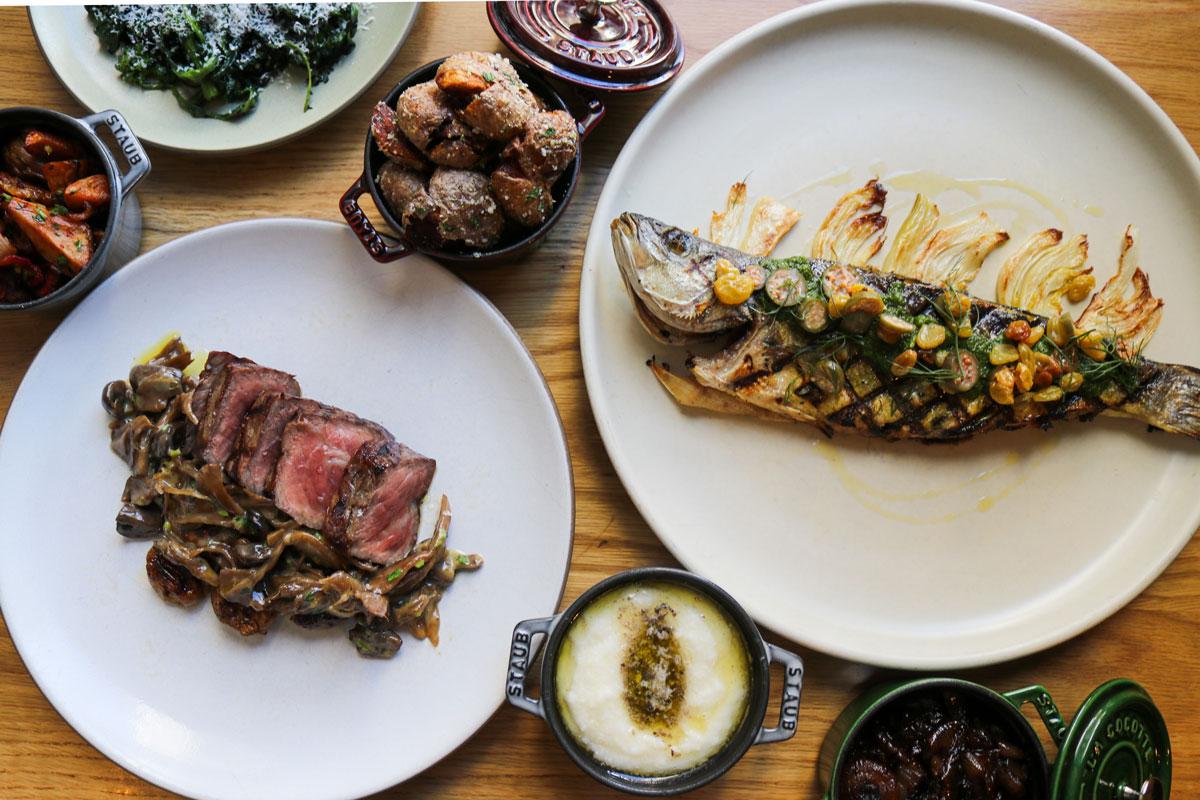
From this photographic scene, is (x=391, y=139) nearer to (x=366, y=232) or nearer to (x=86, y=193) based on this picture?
(x=366, y=232)

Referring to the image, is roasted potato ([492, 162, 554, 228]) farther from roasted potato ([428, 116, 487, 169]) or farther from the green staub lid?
the green staub lid

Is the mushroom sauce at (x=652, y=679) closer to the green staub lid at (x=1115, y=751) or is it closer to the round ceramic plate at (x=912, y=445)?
the round ceramic plate at (x=912, y=445)

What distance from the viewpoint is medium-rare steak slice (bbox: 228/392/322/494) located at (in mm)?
2393

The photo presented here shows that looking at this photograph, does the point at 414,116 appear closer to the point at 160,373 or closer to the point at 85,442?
the point at 160,373

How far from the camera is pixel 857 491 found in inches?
101

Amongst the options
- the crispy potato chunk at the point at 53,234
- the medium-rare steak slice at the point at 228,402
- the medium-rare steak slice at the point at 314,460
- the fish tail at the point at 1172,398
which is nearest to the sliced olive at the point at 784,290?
the fish tail at the point at 1172,398

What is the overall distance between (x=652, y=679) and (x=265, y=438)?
1203mm

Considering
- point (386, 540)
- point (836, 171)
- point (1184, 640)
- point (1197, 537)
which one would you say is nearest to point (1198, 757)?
point (1184, 640)

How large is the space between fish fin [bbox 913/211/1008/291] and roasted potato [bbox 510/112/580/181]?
1.08 m

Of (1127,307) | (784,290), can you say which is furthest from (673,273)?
(1127,307)

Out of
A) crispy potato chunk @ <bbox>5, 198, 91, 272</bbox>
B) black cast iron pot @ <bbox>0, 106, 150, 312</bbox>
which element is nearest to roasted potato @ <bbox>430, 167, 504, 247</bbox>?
black cast iron pot @ <bbox>0, 106, 150, 312</bbox>

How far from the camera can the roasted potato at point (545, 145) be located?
2.21 meters

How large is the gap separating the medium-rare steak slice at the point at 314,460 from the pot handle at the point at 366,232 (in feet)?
1.48

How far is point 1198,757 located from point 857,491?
1.32m
